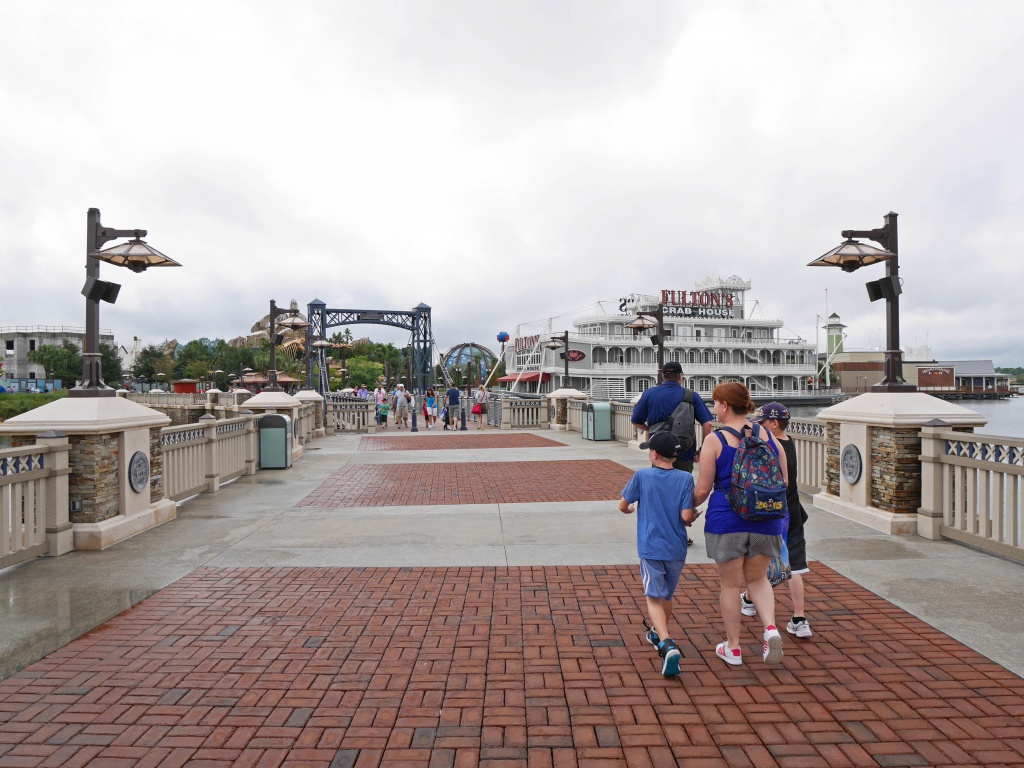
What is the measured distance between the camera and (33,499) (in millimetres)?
5957

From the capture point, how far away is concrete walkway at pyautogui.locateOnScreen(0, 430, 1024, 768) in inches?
117

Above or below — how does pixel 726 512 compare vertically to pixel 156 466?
above

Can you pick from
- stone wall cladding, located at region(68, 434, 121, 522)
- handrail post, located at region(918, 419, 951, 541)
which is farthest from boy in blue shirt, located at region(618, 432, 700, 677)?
stone wall cladding, located at region(68, 434, 121, 522)

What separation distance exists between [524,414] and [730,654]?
69.2 feet

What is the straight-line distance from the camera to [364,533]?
716cm

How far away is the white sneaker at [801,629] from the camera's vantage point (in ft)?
13.5

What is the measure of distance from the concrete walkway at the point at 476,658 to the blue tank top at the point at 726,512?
791 millimetres

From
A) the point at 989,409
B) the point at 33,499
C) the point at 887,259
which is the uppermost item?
the point at 887,259

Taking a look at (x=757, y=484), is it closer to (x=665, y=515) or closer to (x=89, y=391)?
(x=665, y=515)

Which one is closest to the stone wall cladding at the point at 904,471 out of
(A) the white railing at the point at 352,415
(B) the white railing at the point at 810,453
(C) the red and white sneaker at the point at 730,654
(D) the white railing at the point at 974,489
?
(D) the white railing at the point at 974,489

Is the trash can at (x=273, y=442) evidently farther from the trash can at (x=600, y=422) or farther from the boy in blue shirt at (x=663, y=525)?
the boy in blue shirt at (x=663, y=525)

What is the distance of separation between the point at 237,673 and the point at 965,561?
5905 millimetres

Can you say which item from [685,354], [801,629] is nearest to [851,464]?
[801,629]

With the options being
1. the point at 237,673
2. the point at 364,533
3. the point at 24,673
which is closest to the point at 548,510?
the point at 364,533
